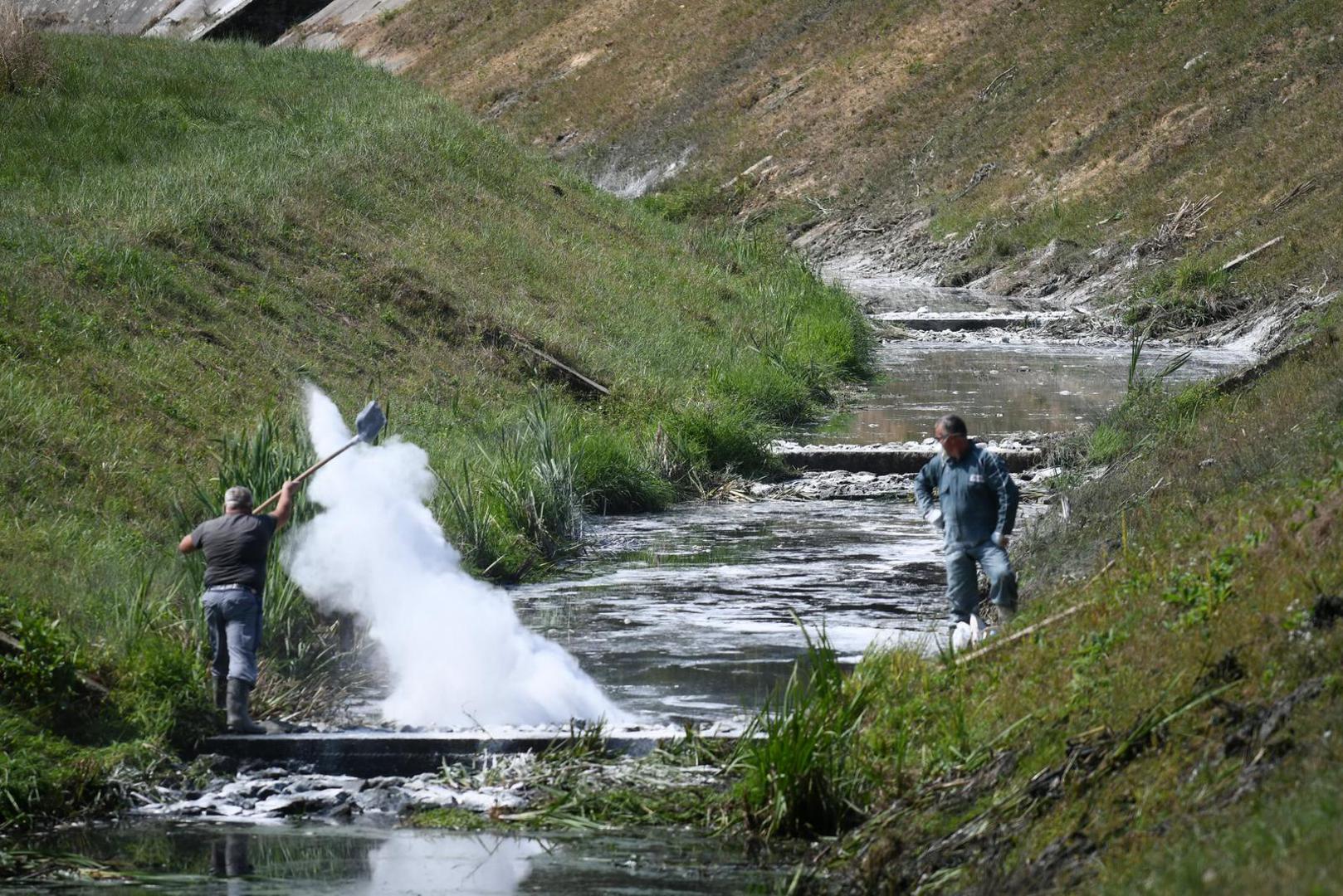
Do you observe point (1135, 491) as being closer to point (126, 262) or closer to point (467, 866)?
point (467, 866)

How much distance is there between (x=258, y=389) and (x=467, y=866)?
37.7 feet

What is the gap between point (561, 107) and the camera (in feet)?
205

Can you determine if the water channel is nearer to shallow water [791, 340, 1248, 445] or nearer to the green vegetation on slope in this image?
shallow water [791, 340, 1248, 445]

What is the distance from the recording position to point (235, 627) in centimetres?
1120

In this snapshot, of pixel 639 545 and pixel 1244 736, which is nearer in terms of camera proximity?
pixel 1244 736

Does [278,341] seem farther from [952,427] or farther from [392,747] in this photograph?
[392,747]

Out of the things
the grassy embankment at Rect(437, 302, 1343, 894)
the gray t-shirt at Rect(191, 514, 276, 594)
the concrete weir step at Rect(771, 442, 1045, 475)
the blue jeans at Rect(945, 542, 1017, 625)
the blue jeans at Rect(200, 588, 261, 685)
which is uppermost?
the gray t-shirt at Rect(191, 514, 276, 594)

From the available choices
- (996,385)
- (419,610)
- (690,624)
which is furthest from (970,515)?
(996,385)

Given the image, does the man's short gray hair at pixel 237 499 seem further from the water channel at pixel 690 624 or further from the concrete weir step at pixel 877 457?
the concrete weir step at pixel 877 457

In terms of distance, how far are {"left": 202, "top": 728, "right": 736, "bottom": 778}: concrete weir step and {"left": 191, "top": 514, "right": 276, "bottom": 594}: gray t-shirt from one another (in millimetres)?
971

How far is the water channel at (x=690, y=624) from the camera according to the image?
906cm

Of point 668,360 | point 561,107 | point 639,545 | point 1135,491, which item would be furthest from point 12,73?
point 561,107

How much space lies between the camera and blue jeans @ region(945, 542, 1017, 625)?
40.4 feet

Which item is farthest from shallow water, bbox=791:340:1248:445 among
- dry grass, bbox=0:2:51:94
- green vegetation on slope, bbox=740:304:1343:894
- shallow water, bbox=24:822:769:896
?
shallow water, bbox=24:822:769:896
